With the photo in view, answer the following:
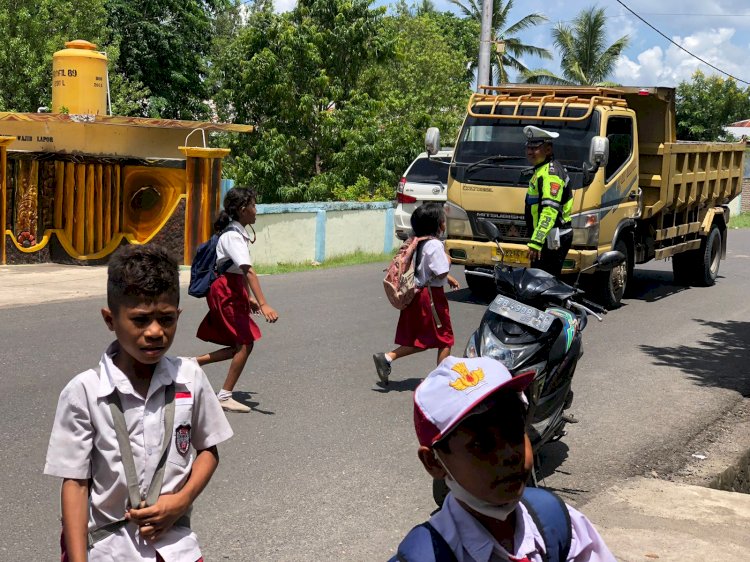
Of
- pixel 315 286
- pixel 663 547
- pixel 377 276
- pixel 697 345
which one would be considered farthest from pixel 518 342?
pixel 377 276

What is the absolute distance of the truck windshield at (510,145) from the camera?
12.3m

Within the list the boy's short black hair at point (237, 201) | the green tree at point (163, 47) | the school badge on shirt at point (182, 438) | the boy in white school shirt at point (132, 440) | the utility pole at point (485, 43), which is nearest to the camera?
the boy in white school shirt at point (132, 440)

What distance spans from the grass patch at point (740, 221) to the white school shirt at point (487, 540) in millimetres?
32165

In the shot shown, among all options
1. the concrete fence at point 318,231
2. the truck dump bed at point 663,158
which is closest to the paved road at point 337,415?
the truck dump bed at point 663,158

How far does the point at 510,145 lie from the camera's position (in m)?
12.6

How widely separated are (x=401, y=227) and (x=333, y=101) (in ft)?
21.4

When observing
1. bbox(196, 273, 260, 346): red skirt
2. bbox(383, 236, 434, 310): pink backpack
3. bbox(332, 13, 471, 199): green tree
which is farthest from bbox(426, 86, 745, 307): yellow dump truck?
bbox(332, 13, 471, 199): green tree

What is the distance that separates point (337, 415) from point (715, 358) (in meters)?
4.63

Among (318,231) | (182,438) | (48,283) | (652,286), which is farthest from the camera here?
(318,231)

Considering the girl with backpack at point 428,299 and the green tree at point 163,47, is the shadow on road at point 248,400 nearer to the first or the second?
the girl with backpack at point 428,299

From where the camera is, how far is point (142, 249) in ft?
9.61

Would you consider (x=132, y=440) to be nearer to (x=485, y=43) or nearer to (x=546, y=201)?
(x=546, y=201)

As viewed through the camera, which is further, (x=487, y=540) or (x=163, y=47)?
(x=163, y=47)

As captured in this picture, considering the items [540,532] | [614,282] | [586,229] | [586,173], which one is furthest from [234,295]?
[614,282]
